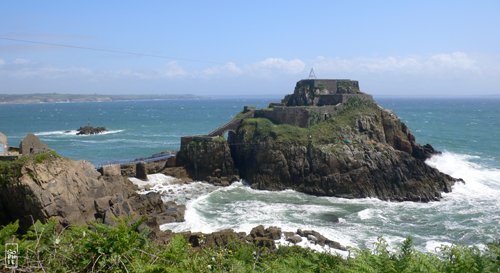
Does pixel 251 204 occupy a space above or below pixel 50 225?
below

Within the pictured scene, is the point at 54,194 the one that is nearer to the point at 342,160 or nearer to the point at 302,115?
the point at 342,160

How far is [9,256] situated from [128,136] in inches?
2773

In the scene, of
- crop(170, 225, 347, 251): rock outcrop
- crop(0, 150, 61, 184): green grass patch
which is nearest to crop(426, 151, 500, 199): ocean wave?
crop(170, 225, 347, 251): rock outcrop

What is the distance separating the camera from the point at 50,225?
28.1 feet

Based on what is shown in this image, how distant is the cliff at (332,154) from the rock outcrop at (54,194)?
14.8m

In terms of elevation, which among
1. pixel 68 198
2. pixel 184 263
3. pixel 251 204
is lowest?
pixel 251 204

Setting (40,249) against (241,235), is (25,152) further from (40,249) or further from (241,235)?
(40,249)

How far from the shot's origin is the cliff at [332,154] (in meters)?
36.8

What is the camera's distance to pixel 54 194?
23453mm

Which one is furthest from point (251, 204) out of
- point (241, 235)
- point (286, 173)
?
point (241, 235)

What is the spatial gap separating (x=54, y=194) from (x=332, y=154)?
21.8 meters

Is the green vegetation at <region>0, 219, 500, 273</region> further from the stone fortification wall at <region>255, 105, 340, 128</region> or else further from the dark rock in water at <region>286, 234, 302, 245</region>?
the stone fortification wall at <region>255, 105, 340, 128</region>

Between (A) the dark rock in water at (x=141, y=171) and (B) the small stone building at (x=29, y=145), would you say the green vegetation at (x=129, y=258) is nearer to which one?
(B) the small stone building at (x=29, y=145)

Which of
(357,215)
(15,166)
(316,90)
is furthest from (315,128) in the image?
(15,166)
